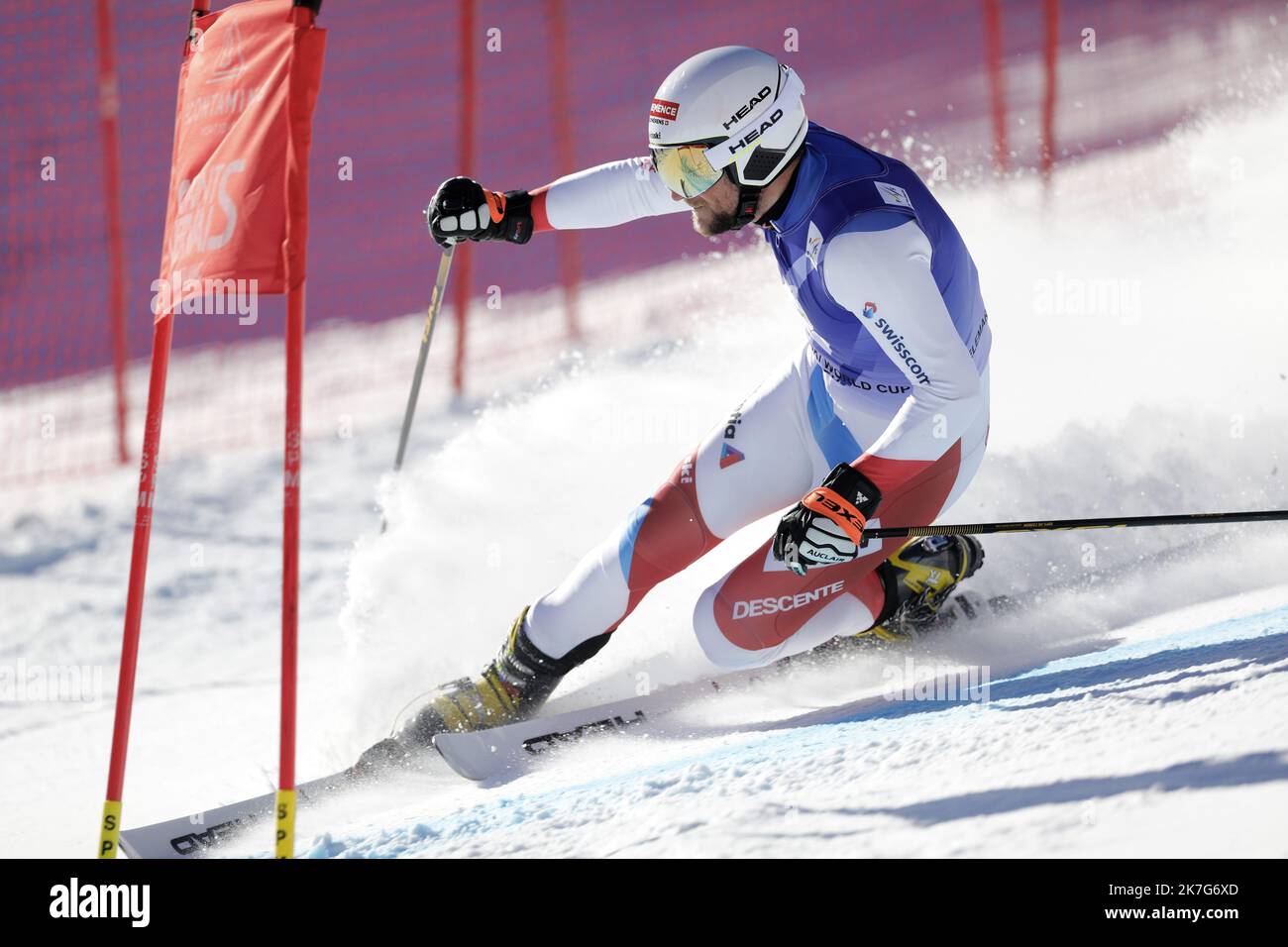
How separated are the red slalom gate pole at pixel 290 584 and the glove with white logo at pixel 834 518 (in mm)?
1129

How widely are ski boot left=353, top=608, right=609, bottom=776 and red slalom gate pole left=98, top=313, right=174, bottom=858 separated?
88 centimetres

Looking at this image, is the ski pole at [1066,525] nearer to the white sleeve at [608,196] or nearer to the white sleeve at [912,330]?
the white sleeve at [912,330]

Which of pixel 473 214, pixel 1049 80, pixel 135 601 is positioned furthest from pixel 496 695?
pixel 1049 80

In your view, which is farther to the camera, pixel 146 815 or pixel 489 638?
pixel 489 638

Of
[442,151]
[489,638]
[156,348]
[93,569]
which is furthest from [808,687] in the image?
[442,151]

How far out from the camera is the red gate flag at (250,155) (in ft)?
7.52

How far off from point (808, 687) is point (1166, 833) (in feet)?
5.66

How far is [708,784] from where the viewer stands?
8.00 feet

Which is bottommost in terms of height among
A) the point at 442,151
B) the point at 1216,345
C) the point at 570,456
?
the point at 570,456

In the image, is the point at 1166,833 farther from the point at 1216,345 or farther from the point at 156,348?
the point at 1216,345
